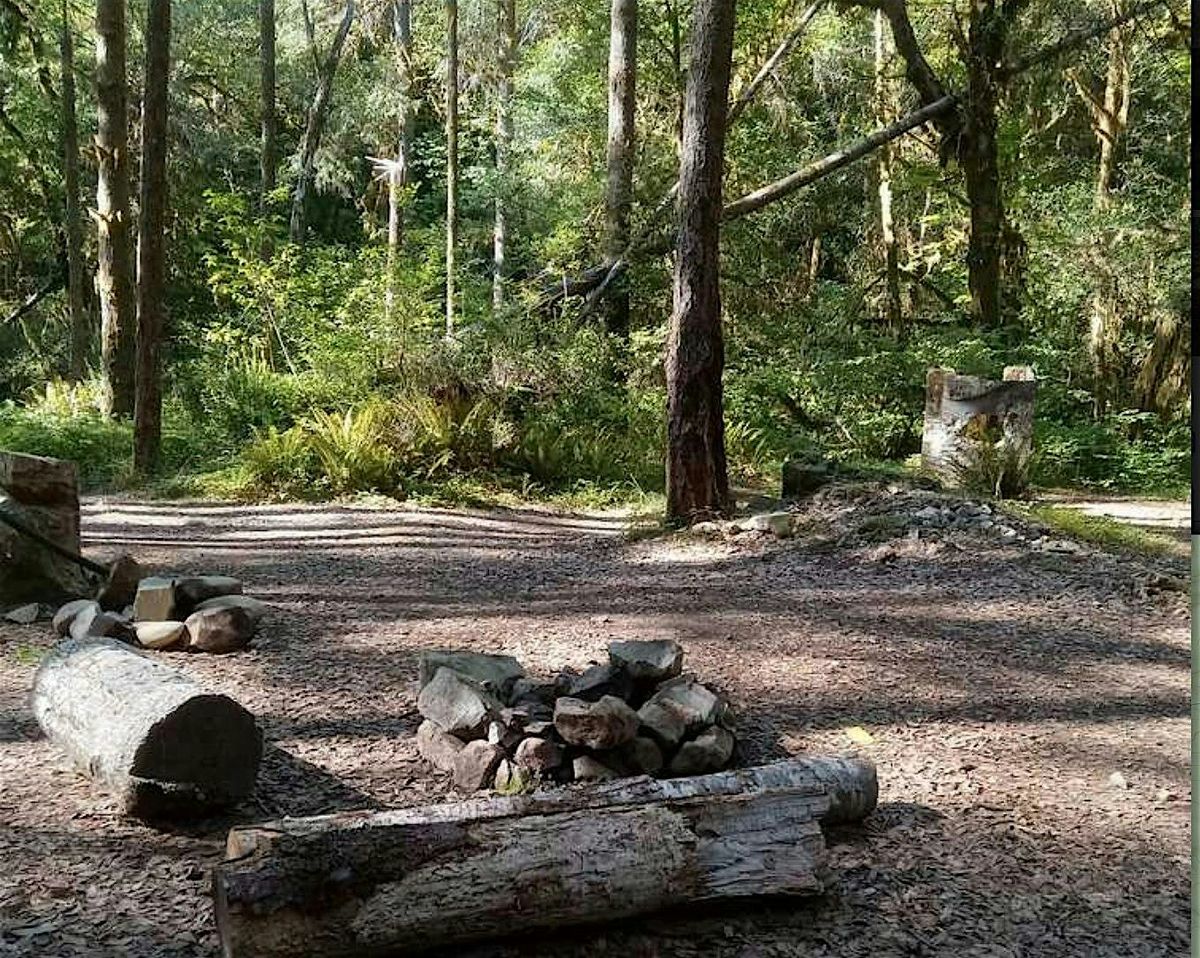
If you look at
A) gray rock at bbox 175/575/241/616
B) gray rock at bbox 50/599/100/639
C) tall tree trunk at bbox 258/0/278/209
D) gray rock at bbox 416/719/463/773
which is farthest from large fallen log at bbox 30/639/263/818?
tall tree trunk at bbox 258/0/278/209

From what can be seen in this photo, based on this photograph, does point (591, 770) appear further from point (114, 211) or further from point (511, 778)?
point (114, 211)

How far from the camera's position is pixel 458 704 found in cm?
408

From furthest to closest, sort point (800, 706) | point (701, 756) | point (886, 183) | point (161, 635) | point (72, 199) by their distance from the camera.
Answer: point (72, 199) < point (886, 183) < point (161, 635) < point (800, 706) < point (701, 756)

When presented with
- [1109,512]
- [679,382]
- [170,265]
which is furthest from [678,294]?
[170,265]

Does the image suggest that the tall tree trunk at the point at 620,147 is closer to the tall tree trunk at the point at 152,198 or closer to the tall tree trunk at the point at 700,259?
the tall tree trunk at the point at 152,198

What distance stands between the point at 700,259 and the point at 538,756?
5515 mm

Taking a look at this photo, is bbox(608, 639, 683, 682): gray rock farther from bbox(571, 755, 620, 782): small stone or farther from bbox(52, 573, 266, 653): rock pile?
bbox(52, 573, 266, 653): rock pile

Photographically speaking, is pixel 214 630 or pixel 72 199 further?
pixel 72 199

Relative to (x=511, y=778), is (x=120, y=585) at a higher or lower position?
higher

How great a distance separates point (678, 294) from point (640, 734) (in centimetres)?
527

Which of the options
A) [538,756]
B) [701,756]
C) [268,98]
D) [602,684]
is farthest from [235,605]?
[268,98]

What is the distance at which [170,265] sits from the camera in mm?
24484

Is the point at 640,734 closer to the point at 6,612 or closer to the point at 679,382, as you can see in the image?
the point at 6,612

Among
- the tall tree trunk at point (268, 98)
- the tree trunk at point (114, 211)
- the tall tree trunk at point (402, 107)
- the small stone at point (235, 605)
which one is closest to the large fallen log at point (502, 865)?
the small stone at point (235, 605)
